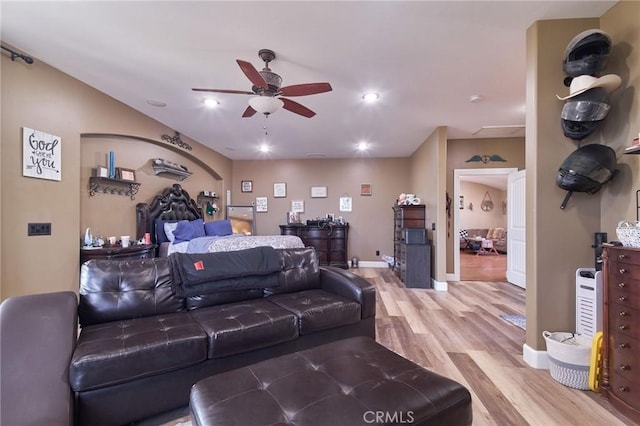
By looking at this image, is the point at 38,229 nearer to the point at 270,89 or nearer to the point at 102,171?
the point at 102,171

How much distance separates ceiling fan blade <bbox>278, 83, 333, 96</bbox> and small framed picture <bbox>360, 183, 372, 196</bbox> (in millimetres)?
4408

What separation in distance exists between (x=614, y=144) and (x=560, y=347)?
1.58m

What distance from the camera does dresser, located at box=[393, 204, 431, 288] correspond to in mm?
4777

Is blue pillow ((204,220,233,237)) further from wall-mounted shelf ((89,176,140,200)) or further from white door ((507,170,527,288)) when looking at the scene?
white door ((507,170,527,288))

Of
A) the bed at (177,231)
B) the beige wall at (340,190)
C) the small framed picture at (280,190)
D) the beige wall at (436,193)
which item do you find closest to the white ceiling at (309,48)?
the beige wall at (436,193)

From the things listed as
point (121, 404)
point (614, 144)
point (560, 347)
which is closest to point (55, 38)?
point (121, 404)

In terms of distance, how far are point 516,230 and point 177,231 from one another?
592cm

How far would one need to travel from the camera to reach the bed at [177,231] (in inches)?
164

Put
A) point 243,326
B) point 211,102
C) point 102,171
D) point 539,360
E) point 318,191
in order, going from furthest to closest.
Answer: point 318,191
point 211,102
point 102,171
point 539,360
point 243,326

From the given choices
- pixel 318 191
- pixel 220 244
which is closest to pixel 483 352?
pixel 220 244

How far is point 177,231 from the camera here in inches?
175

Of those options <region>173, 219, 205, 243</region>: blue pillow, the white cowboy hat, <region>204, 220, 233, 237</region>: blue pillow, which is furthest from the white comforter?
the white cowboy hat

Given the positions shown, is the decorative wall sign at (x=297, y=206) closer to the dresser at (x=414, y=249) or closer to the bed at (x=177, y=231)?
the bed at (x=177, y=231)

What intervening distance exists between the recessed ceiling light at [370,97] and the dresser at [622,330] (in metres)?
2.60
